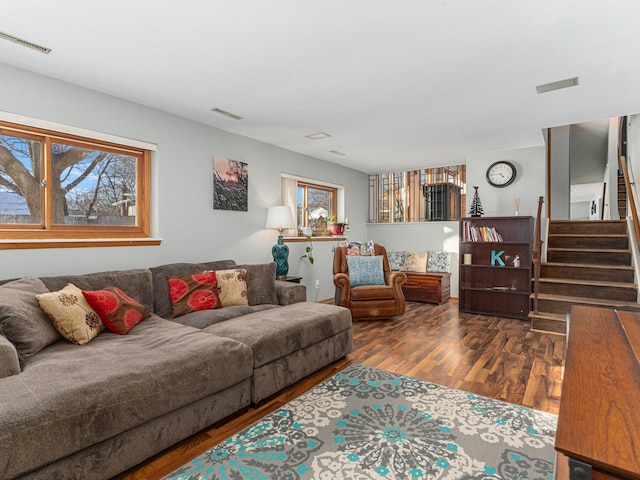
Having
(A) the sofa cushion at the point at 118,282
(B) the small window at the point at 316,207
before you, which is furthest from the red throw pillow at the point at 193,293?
(B) the small window at the point at 316,207

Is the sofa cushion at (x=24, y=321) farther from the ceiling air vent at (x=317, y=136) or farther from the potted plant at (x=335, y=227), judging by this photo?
the potted plant at (x=335, y=227)

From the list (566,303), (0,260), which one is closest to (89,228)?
(0,260)

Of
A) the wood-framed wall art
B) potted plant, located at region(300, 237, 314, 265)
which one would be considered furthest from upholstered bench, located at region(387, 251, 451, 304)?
the wood-framed wall art

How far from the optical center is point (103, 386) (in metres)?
1.63

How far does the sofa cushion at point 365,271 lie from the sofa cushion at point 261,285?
1461mm

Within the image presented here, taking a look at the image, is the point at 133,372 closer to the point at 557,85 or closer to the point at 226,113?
the point at 226,113

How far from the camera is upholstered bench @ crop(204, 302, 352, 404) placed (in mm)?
2400

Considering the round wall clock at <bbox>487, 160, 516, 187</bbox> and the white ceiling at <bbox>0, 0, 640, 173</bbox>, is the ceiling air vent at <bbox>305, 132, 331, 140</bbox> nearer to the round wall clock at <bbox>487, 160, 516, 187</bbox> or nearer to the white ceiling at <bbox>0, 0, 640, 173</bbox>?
the white ceiling at <bbox>0, 0, 640, 173</bbox>

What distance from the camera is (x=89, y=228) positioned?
3131 mm

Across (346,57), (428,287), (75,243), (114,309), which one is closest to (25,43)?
(75,243)

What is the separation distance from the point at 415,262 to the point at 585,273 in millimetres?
2399

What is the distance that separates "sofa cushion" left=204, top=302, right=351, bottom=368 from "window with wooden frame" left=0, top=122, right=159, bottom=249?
1442 millimetres

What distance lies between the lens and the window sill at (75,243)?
8.57ft

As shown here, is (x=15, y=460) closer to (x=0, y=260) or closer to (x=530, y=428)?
(x=0, y=260)
